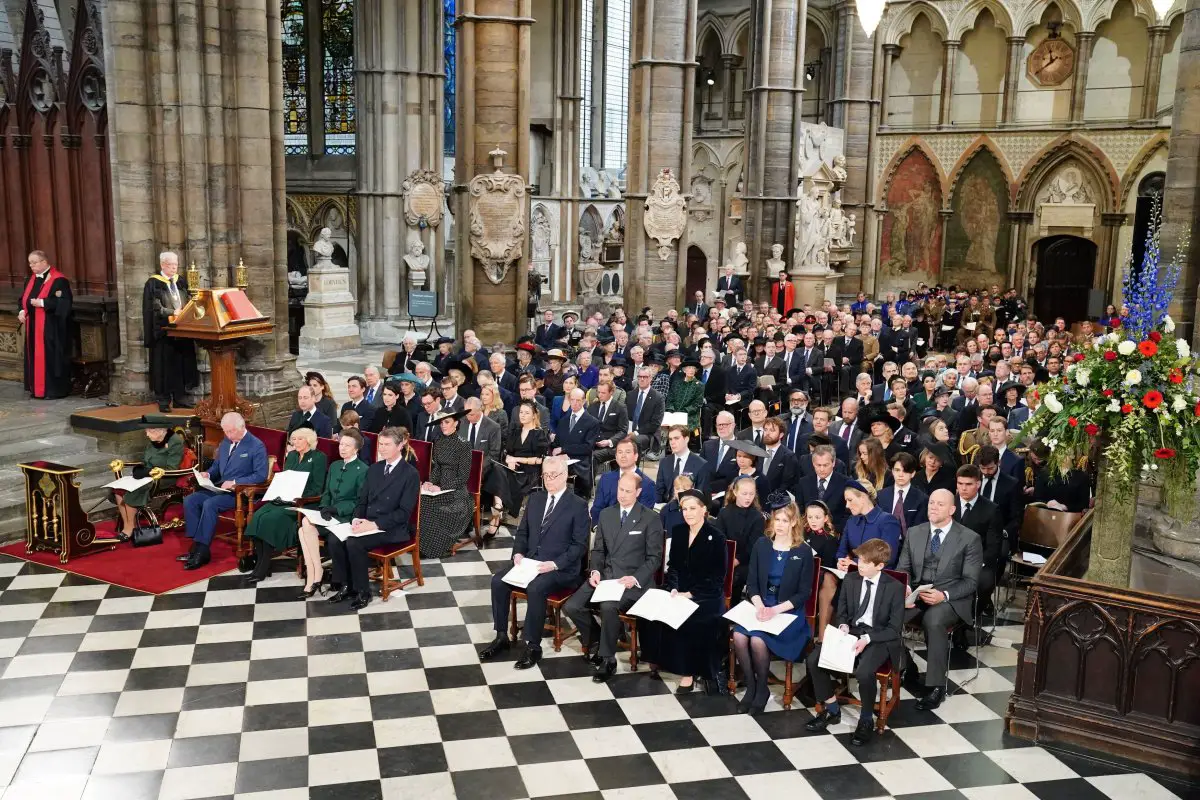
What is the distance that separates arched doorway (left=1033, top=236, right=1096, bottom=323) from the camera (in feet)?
94.5

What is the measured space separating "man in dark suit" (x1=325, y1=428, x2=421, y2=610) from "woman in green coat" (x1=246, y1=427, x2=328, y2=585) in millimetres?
526

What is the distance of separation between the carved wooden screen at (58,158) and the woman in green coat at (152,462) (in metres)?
3.84

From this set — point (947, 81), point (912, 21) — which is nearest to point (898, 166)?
point (947, 81)

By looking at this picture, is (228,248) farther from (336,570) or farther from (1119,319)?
(1119,319)

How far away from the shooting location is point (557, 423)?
37.0 ft

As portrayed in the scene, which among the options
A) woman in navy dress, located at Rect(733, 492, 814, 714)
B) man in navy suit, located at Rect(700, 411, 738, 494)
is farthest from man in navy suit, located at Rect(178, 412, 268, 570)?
woman in navy dress, located at Rect(733, 492, 814, 714)

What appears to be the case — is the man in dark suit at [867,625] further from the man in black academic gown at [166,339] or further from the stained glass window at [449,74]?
the stained glass window at [449,74]

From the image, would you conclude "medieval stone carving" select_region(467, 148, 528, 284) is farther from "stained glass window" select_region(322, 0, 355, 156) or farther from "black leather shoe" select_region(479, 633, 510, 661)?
"stained glass window" select_region(322, 0, 355, 156)

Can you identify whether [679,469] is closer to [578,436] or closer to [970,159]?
[578,436]

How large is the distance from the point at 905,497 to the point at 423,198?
1638 centimetres

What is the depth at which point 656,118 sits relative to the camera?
20172 millimetres

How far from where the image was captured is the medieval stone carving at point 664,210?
20281mm

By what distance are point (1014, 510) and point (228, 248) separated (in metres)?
8.63

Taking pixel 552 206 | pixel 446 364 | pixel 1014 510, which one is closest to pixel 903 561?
pixel 1014 510
